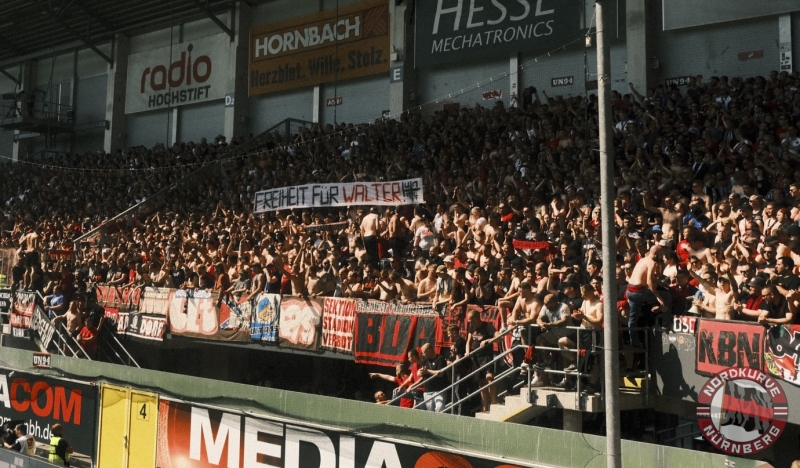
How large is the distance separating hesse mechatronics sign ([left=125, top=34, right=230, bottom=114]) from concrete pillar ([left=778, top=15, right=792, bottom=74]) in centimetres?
1997

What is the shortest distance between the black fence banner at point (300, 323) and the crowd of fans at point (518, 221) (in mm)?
499

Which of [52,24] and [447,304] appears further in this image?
[52,24]

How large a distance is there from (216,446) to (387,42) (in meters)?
18.2

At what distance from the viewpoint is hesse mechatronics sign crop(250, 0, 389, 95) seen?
28.5 metres

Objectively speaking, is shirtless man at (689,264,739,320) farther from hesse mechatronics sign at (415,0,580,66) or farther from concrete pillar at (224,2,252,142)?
concrete pillar at (224,2,252,142)

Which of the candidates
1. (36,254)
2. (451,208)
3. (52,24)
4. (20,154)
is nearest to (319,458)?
(451,208)

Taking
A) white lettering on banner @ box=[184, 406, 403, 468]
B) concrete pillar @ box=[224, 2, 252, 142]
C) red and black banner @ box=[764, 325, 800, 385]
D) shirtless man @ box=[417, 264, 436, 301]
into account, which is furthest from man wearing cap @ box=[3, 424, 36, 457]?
concrete pillar @ box=[224, 2, 252, 142]

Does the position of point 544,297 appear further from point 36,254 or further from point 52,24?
point 52,24

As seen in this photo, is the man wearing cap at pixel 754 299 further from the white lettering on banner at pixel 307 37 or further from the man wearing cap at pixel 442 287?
the white lettering on banner at pixel 307 37

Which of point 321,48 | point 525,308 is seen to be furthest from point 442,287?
point 321,48

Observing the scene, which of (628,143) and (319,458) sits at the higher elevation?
(628,143)

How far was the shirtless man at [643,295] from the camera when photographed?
10.9m

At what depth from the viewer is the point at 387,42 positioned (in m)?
28.1

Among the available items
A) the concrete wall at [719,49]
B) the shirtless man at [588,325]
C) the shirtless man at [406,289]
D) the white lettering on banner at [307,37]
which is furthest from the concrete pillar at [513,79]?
the shirtless man at [588,325]
